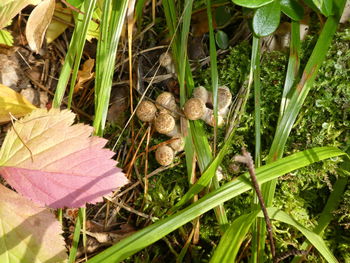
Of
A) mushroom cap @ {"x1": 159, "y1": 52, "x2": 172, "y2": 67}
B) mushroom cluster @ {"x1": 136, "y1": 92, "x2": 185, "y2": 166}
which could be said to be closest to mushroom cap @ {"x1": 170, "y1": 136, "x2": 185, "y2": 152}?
mushroom cluster @ {"x1": 136, "y1": 92, "x2": 185, "y2": 166}

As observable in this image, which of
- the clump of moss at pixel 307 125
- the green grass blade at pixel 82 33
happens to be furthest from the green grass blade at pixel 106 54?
the clump of moss at pixel 307 125

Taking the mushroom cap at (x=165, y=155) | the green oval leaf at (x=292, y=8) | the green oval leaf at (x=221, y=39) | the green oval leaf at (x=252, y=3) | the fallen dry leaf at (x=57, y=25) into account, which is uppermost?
the green oval leaf at (x=252, y=3)

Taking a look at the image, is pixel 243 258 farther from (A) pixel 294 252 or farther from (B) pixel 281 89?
(B) pixel 281 89

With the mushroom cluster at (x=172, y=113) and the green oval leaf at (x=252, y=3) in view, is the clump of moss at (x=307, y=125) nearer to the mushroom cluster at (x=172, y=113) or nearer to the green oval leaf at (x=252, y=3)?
the mushroom cluster at (x=172, y=113)

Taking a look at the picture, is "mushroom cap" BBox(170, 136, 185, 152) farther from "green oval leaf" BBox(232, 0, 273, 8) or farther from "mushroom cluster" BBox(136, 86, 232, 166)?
"green oval leaf" BBox(232, 0, 273, 8)

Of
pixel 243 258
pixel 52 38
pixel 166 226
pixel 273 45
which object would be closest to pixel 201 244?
pixel 243 258

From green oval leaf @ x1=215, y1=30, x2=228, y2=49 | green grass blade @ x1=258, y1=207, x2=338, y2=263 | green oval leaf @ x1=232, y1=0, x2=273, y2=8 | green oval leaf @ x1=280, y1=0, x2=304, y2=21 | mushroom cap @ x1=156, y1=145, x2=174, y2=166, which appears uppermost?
green oval leaf @ x1=232, y1=0, x2=273, y2=8
